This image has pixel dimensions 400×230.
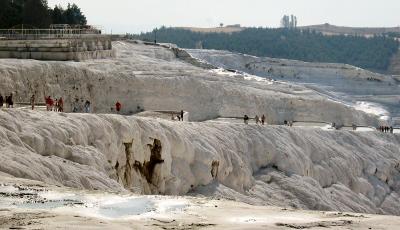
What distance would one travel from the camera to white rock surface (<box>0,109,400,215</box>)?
1429 cm

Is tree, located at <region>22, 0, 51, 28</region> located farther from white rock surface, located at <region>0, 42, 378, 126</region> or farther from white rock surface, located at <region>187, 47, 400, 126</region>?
white rock surface, located at <region>187, 47, 400, 126</region>

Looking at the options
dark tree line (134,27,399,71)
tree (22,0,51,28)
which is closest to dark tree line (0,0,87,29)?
tree (22,0,51,28)

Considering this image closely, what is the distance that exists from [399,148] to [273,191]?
14546 millimetres

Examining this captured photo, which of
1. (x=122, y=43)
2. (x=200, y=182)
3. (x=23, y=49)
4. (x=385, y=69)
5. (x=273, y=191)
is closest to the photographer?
(x=200, y=182)

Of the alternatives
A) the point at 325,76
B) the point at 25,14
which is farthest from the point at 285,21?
the point at 25,14

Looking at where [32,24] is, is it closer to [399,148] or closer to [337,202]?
[399,148]

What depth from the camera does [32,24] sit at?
4175 cm

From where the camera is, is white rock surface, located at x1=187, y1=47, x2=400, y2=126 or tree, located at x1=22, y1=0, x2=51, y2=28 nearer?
tree, located at x1=22, y1=0, x2=51, y2=28

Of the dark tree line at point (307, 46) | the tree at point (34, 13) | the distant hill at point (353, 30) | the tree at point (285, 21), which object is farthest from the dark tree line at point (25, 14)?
the tree at point (285, 21)

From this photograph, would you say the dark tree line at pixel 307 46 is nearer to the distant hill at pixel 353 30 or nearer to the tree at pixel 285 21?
the distant hill at pixel 353 30

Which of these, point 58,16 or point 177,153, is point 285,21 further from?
point 177,153

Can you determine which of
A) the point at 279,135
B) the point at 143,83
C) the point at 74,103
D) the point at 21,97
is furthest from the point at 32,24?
the point at 279,135

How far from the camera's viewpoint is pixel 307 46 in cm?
11756

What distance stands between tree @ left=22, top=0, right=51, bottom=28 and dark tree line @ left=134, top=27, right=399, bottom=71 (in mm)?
69765
